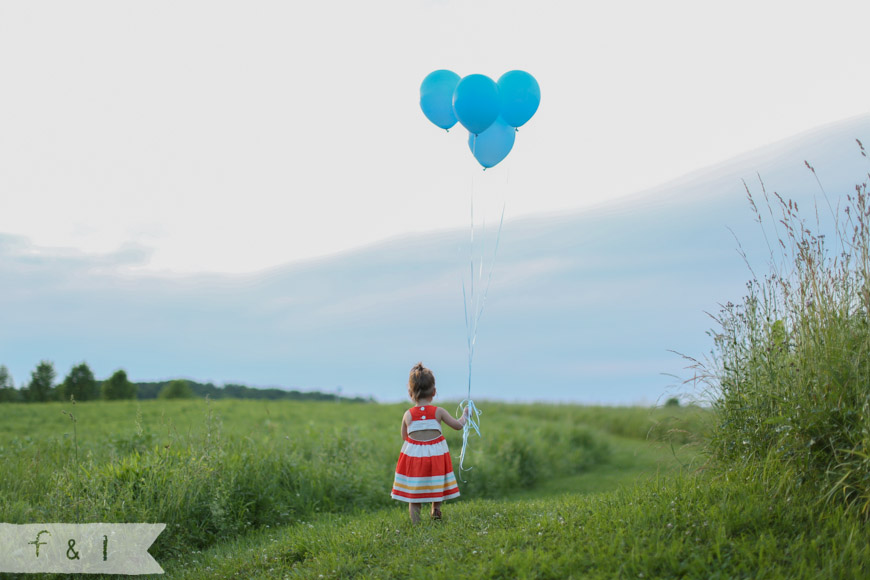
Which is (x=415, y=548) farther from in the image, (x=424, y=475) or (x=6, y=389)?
(x=6, y=389)

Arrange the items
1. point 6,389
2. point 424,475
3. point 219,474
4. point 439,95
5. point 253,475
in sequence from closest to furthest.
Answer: point 424,475 → point 439,95 → point 219,474 → point 253,475 → point 6,389

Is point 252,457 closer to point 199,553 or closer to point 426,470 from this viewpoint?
point 199,553

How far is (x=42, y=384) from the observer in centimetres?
2000

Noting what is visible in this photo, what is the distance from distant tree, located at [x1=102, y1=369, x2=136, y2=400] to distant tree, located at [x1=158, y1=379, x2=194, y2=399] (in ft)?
5.91

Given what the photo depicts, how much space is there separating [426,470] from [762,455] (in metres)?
3.24

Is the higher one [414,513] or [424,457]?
[424,457]

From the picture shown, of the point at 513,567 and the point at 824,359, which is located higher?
the point at 824,359

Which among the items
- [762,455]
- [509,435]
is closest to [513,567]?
[762,455]

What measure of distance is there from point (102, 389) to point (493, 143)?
1949 cm

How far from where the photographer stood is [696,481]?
20.3ft

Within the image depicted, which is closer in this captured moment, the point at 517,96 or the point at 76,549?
the point at 76,549

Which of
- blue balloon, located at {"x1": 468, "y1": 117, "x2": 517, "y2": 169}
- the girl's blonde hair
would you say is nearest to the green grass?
the girl's blonde hair

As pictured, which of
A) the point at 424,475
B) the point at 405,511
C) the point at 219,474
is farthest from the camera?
the point at 219,474

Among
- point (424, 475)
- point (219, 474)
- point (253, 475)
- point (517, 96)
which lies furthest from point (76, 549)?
point (517, 96)
